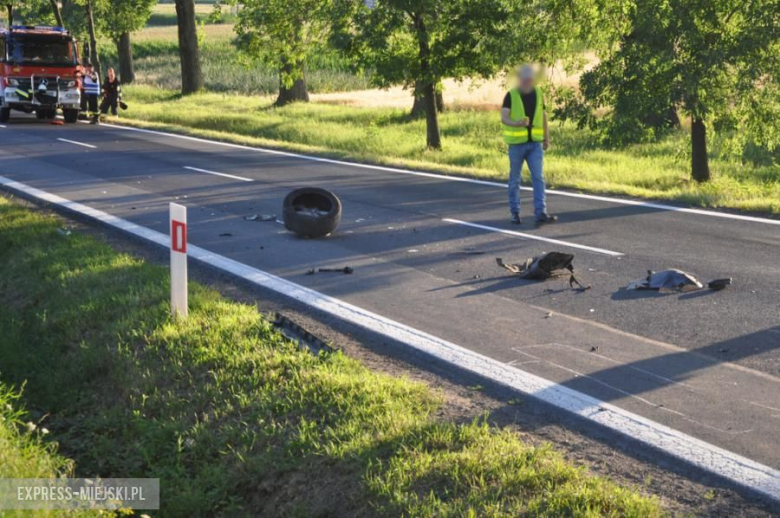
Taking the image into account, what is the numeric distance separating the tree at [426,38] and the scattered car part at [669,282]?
11946 mm

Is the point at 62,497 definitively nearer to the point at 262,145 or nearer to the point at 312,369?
the point at 312,369

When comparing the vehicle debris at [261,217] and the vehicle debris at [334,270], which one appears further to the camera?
the vehicle debris at [261,217]

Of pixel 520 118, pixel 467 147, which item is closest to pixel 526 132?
pixel 520 118

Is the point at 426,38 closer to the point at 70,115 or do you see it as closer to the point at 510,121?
the point at 510,121

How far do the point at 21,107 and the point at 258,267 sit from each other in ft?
76.9

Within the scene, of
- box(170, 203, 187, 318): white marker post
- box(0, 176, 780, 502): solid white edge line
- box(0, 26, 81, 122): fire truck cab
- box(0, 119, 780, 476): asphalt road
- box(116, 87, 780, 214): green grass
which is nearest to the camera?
box(0, 176, 780, 502): solid white edge line

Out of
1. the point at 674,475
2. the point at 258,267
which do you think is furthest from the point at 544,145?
the point at 674,475

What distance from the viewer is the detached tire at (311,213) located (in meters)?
11.1

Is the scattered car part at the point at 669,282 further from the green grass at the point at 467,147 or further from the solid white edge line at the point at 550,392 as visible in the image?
the green grass at the point at 467,147

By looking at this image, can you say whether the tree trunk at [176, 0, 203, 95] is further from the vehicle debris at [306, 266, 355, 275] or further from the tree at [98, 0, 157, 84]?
the vehicle debris at [306, 266, 355, 275]

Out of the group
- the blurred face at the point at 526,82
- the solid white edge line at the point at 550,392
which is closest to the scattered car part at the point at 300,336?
the solid white edge line at the point at 550,392

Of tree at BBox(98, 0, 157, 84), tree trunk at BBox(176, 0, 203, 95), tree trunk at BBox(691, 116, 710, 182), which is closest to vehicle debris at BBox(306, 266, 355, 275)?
tree trunk at BBox(691, 116, 710, 182)

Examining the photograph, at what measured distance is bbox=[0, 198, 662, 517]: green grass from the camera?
15.4 feet

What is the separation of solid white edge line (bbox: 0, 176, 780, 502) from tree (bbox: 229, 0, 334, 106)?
14574 millimetres
